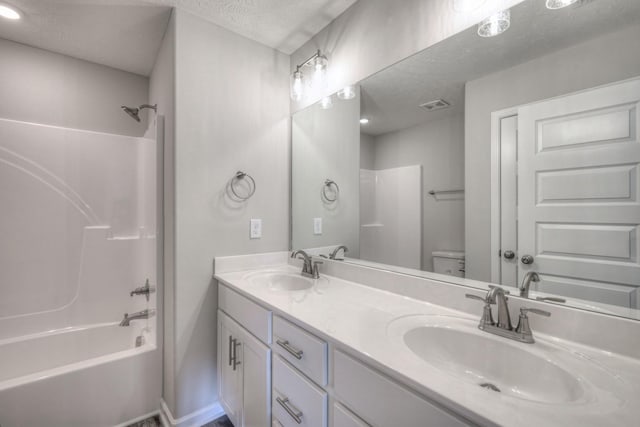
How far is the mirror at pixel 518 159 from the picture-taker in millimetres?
799

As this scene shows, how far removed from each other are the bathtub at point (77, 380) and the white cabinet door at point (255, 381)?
744 mm

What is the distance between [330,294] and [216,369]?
3.16 feet

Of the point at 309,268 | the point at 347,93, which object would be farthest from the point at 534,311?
the point at 347,93

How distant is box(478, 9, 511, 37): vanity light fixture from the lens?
989 mm

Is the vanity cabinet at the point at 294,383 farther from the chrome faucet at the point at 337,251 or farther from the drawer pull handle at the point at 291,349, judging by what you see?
the chrome faucet at the point at 337,251

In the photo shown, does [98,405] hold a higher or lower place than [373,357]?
lower

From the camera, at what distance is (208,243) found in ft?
5.52

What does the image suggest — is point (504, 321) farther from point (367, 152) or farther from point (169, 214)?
point (169, 214)

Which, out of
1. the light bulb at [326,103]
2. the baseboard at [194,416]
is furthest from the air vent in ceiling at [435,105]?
the baseboard at [194,416]

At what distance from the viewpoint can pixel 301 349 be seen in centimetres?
101

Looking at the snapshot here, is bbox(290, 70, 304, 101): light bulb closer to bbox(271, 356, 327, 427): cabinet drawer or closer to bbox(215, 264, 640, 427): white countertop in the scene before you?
bbox(215, 264, 640, 427): white countertop

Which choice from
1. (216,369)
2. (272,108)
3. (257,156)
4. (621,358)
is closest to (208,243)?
(257,156)

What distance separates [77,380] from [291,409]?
127cm

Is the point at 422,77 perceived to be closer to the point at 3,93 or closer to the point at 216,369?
the point at 216,369
